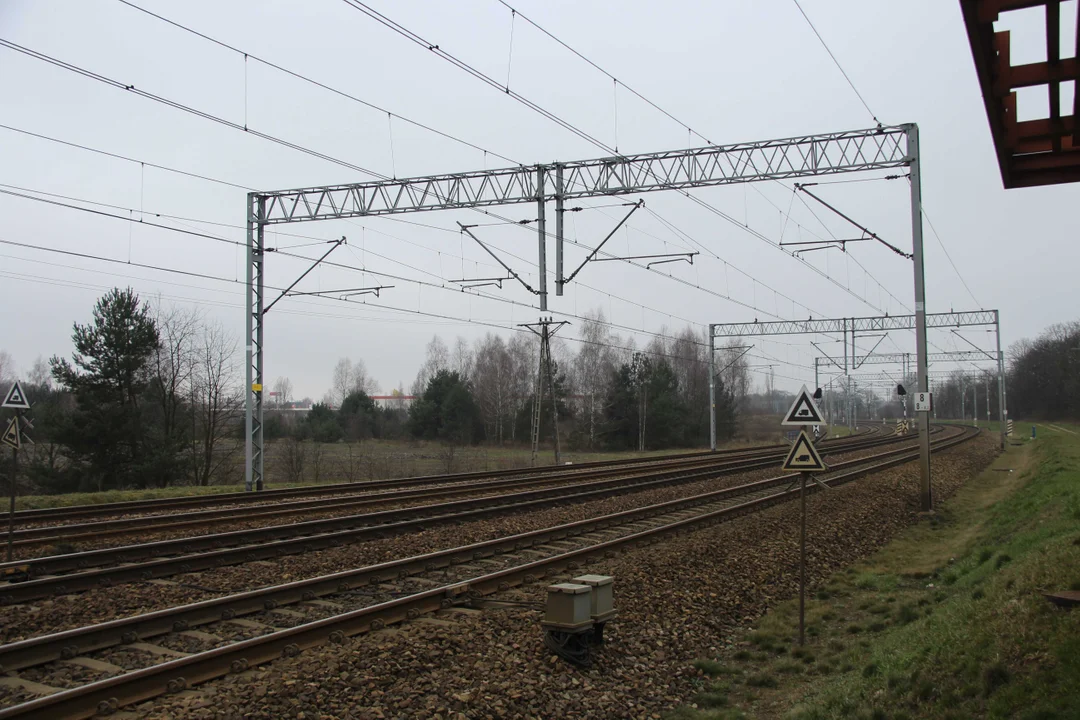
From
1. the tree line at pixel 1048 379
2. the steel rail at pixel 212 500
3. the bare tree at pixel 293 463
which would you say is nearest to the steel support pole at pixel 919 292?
the steel rail at pixel 212 500

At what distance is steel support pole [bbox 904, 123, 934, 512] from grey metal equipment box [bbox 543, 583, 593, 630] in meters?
16.1

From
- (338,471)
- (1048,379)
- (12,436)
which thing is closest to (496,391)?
(338,471)

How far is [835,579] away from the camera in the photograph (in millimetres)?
12828

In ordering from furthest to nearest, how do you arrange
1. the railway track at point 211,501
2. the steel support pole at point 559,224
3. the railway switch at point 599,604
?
the steel support pole at point 559,224
the railway track at point 211,501
the railway switch at point 599,604

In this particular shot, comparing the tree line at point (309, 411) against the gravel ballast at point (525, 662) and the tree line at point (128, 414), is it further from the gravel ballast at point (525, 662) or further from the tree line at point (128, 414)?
the gravel ballast at point (525, 662)

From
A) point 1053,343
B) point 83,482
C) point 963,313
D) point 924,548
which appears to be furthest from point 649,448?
point 1053,343

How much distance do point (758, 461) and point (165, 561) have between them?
3011 cm

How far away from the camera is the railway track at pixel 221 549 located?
10.0m

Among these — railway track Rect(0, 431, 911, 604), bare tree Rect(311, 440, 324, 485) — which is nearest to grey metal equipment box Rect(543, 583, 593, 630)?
railway track Rect(0, 431, 911, 604)

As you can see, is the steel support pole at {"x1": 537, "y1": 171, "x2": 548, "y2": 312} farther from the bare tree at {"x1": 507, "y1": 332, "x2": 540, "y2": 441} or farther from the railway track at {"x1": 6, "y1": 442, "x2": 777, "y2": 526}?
the bare tree at {"x1": 507, "y1": 332, "x2": 540, "y2": 441}

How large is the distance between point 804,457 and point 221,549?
8982 mm

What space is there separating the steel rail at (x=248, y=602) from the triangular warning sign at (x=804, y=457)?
5.22 meters

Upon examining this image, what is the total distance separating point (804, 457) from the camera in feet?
32.7

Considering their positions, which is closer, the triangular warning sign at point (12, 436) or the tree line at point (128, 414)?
the triangular warning sign at point (12, 436)
